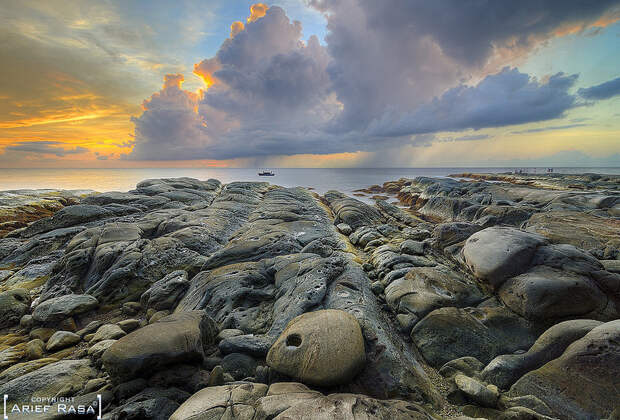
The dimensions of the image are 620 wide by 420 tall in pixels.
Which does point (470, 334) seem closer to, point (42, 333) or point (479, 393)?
point (479, 393)

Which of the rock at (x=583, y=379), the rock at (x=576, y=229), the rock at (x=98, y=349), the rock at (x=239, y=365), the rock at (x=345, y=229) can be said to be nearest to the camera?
the rock at (x=583, y=379)

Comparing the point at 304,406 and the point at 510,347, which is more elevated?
the point at 304,406

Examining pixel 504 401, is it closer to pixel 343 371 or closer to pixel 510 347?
pixel 510 347

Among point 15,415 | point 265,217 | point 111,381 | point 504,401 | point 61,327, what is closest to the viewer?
point 15,415

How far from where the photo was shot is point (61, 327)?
8.15 meters

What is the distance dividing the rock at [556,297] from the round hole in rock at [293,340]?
21.9 ft

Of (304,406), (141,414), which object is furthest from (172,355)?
(304,406)

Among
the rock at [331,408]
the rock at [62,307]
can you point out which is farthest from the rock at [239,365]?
the rock at [62,307]

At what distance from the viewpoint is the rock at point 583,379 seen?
4.47 meters

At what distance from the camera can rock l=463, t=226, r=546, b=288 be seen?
795cm

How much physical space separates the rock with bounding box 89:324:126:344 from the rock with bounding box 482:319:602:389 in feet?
32.6

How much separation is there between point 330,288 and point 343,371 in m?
3.39

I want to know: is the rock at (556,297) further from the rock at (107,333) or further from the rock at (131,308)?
the rock at (131,308)

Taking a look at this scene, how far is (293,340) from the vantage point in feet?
17.9
